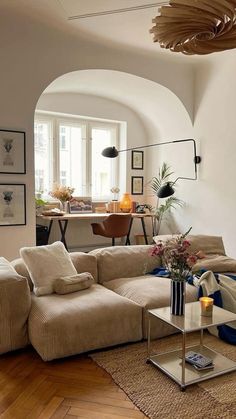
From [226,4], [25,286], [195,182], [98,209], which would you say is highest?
[226,4]

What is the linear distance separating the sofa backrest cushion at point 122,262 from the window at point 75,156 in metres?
2.64

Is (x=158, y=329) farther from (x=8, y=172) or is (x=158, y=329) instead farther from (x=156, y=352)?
(x=8, y=172)

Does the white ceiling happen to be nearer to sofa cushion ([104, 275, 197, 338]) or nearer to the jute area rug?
sofa cushion ([104, 275, 197, 338])

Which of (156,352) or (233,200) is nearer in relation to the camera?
(156,352)

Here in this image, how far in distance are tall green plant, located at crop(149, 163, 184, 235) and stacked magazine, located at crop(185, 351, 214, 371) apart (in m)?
3.55

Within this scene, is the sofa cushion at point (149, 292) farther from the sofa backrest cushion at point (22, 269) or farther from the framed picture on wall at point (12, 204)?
the framed picture on wall at point (12, 204)

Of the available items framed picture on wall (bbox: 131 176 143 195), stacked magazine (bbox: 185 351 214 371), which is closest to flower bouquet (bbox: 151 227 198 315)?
stacked magazine (bbox: 185 351 214 371)

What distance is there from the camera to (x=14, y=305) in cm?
235

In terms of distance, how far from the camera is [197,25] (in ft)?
7.49

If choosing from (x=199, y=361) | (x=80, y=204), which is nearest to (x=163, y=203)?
(x=80, y=204)

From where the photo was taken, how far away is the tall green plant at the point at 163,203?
5746mm

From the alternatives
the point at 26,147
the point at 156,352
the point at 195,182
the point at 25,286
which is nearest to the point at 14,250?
the point at 26,147

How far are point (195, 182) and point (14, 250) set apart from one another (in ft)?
9.53

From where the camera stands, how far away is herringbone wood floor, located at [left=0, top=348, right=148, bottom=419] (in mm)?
1799
